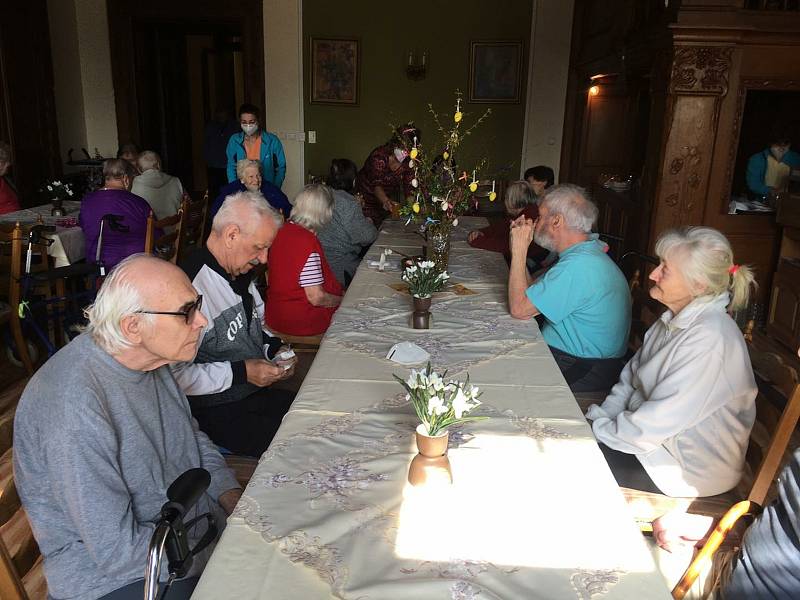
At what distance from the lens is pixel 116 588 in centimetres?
128

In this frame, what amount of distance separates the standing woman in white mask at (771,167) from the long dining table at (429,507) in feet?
14.7

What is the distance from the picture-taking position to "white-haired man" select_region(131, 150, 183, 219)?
16.2ft

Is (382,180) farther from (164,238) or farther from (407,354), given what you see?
(407,354)

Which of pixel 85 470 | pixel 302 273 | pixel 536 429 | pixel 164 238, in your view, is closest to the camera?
pixel 85 470

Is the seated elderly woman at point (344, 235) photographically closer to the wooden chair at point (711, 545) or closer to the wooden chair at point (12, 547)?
the wooden chair at point (12, 547)

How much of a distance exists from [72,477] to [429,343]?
1.23 meters

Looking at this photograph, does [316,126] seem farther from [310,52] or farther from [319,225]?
[319,225]

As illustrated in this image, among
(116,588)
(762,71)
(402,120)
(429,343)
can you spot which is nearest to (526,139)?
(402,120)

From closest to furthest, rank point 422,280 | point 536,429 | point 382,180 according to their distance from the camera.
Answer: point 536,429 < point 422,280 < point 382,180

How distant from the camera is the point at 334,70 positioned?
7.27 meters

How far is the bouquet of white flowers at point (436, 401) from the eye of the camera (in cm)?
125

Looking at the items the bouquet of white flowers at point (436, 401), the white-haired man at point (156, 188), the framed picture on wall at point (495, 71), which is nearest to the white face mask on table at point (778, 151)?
the framed picture on wall at point (495, 71)

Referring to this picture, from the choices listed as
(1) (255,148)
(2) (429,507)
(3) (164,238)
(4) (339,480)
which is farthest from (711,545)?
(1) (255,148)

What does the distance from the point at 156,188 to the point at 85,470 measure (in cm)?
419
